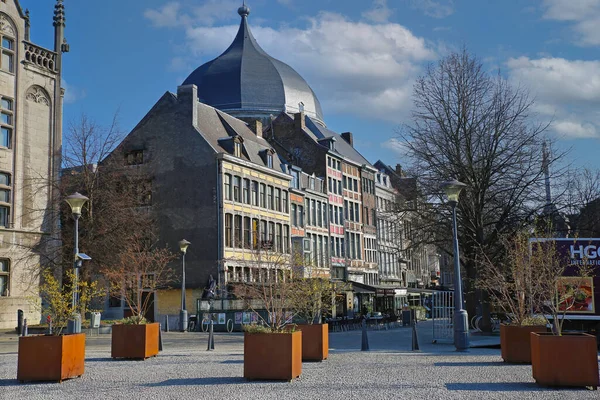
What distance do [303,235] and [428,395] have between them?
142 feet

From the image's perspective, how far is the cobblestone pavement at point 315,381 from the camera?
34.9 feet

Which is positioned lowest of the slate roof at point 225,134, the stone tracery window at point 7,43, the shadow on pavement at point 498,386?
the shadow on pavement at point 498,386

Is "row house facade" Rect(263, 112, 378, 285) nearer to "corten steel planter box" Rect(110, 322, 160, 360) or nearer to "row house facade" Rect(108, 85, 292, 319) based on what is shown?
"row house facade" Rect(108, 85, 292, 319)

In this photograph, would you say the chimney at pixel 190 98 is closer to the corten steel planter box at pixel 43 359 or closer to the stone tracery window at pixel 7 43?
the stone tracery window at pixel 7 43

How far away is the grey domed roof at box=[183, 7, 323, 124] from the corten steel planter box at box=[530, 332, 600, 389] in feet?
192

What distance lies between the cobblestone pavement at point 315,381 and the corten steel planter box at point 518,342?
12.3 inches

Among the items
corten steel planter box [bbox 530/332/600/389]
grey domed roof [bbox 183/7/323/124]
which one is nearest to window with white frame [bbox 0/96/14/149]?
corten steel planter box [bbox 530/332/600/389]

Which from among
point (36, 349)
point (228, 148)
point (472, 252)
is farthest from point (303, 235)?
point (36, 349)

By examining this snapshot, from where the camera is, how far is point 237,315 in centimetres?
3447

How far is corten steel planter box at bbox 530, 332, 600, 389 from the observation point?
1091 centimetres

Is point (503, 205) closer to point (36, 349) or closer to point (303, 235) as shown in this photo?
point (36, 349)

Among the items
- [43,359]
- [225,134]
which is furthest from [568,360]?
[225,134]

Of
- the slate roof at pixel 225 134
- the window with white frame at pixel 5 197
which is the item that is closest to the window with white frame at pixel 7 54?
the window with white frame at pixel 5 197

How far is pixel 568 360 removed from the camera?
11.0m
